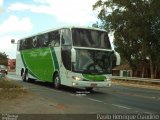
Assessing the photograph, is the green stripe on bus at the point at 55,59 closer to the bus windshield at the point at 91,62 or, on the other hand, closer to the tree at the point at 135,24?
the bus windshield at the point at 91,62

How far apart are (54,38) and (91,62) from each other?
4099mm

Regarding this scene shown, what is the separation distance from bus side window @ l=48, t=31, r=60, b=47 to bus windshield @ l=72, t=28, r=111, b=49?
7.00ft

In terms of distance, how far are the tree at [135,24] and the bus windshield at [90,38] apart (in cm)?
3145

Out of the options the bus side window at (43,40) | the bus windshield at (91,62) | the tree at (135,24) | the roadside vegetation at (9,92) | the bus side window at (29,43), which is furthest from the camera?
the tree at (135,24)

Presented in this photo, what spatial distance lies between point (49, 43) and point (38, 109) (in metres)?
13.7

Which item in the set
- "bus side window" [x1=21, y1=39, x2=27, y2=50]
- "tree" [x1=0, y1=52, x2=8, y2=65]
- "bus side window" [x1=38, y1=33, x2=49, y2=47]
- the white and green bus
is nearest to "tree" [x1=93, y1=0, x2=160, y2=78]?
"bus side window" [x1=21, y1=39, x2=27, y2=50]

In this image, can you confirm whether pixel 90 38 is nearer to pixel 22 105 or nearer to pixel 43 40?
pixel 43 40

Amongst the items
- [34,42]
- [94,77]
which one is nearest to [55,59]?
[94,77]

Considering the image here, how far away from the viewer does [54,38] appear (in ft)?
94.5

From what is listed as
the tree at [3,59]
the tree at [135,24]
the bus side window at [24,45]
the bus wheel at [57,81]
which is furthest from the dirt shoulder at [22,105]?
the tree at [3,59]

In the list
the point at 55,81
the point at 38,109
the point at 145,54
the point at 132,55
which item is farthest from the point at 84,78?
the point at 132,55

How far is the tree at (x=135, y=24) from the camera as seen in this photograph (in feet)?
198

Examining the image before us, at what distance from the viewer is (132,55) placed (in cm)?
6944

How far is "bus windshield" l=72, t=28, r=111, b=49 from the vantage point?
26.0 meters
